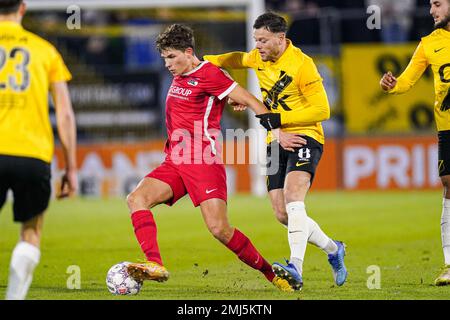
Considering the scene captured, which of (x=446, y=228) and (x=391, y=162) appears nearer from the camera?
(x=446, y=228)

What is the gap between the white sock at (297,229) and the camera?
26.0 feet

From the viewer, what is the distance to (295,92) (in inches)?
328

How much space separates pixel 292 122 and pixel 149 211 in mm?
1369

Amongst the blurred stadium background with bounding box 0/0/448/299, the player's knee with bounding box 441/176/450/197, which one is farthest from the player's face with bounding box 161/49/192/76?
the blurred stadium background with bounding box 0/0/448/299

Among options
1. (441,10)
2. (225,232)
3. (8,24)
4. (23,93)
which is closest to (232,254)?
(225,232)

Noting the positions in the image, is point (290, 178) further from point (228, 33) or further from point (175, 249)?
point (228, 33)

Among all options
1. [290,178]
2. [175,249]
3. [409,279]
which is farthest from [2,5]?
[175,249]

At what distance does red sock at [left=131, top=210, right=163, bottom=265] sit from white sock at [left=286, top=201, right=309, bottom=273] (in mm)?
1071

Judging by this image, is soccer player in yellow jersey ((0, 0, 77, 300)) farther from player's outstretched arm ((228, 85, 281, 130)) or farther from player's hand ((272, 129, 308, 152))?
player's hand ((272, 129, 308, 152))

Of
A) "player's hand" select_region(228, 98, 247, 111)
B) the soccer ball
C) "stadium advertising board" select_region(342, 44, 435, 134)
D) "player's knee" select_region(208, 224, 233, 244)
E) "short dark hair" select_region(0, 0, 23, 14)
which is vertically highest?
"stadium advertising board" select_region(342, 44, 435, 134)

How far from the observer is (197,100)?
8023 mm

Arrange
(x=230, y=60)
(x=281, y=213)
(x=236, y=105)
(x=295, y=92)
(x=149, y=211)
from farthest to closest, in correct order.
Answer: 1. (x=230, y=60)
2. (x=281, y=213)
3. (x=295, y=92)
4. (x=236, y=105)
5. (x=149, y=211)

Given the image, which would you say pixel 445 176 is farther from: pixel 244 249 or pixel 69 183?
pixel 69 183

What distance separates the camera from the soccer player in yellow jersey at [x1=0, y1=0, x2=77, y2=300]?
19.5 ft
